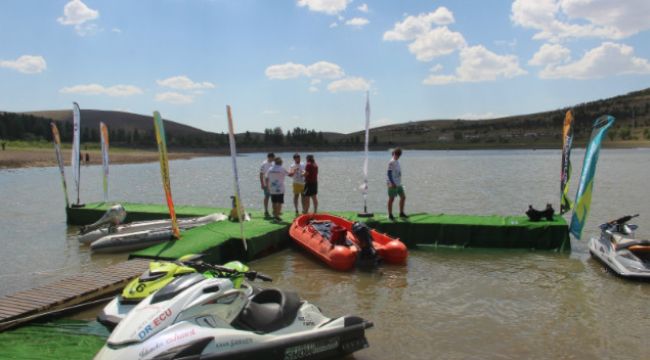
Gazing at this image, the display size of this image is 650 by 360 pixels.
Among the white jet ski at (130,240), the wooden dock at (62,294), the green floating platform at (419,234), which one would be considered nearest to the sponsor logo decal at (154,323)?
the wooden dock at (62,294)

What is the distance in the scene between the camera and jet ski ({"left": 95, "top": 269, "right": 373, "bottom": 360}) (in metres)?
4.61

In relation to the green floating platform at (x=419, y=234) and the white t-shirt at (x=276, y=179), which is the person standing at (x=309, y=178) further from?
the green floating platform at (x=419, y=234)

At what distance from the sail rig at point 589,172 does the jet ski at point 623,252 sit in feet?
2.56

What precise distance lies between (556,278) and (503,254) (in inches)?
80.9

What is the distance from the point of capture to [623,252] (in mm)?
9344

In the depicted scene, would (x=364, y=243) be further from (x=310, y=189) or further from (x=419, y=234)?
(x=310, y=189)

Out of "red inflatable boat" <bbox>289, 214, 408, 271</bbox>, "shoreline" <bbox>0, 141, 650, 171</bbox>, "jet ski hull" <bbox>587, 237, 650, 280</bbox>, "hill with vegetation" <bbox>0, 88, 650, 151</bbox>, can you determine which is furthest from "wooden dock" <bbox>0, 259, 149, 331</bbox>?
"hill with vegetation" <bbox>0, 88, 650, 151</bbox>

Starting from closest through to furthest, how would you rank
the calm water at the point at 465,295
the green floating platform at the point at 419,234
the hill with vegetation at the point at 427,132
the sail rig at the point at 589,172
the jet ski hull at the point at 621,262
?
the calm water at the point at 465,295 < the jet ski hull at the point at 621,262 < the sail rig at the point at 589,172 < the green floating platform at the point at 419,234 < the hill with vegetation at the point at 427,132

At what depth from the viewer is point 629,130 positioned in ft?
407

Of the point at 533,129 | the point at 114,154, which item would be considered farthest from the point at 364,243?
the point at 533,129

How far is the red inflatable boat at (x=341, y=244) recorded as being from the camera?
10047 mm

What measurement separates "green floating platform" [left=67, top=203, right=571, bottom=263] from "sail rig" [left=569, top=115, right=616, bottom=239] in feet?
1.61

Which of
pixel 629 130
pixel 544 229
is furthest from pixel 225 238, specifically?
pixel 629 130

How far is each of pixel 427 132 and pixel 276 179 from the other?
559 ft
